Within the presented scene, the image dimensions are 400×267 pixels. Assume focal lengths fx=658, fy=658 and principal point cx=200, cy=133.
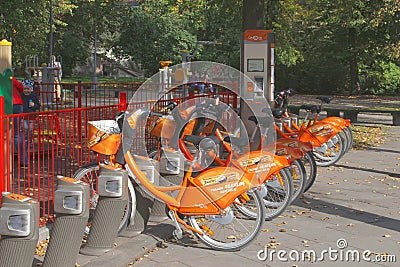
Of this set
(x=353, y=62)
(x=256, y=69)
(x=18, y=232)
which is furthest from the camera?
(x=353, y=62)

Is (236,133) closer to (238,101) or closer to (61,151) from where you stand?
(61,151)

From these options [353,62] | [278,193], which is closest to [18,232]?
[278,193]

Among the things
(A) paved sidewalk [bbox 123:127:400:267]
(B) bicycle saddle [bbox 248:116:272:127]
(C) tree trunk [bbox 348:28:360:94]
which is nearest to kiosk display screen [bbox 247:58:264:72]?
(A) paved sidewalk [bbox 123:127:400:267]

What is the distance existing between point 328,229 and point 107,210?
8.68 feet

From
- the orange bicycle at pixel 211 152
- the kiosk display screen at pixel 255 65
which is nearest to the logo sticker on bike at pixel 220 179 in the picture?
the orange bicycle at pixel 211 152

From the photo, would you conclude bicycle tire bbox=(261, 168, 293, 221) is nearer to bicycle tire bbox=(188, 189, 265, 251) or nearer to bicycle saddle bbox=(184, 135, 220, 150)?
bicycle tire bbox=(188, 189, 265, 251)

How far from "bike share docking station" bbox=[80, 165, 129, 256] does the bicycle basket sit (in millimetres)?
517

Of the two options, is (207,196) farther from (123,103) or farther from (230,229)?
(123,103)

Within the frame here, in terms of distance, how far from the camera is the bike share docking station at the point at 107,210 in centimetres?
582

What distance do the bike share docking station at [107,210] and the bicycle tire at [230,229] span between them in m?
0.82

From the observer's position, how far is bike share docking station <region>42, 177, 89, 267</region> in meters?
5.12

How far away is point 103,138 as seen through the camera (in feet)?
21.0

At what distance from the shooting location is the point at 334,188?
9648mm

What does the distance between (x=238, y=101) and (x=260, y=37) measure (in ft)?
4.21
